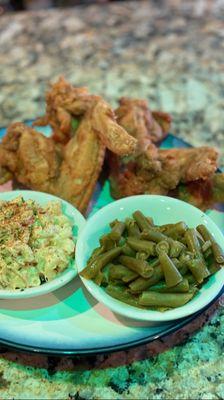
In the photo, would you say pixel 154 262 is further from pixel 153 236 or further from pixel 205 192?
pixel 205 192

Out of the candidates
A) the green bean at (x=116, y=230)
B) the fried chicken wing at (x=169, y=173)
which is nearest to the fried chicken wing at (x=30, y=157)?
the fried chicken wing at (x=169, y=173)

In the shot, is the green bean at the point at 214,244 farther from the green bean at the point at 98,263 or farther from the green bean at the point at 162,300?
the green bean at the point at 98,263

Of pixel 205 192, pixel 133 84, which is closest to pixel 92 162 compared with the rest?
pixel 205 192

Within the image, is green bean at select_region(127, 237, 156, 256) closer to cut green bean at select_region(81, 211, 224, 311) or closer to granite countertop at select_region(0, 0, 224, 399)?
cut green bean at select_region(81, 211, 224, 311)

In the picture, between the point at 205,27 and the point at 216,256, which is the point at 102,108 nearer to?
the point at 216,256

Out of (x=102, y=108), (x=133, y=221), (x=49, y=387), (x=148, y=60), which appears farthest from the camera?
(x=148, y=60)

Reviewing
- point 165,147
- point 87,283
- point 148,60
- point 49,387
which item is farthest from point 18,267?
point 148,60
